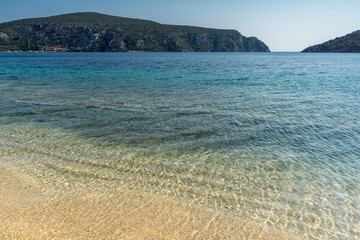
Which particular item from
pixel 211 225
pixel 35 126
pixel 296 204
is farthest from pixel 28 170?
pixel 296 204

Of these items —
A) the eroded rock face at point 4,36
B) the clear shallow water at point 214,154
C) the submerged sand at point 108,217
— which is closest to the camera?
the submerged sand at point 108,217

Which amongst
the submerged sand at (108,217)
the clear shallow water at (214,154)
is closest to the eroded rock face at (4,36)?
the clear shallow water at (214,154)

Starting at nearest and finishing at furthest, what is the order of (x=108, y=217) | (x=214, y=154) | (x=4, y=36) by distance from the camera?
1. (x=108, y=217)
2. (x=214, y=154)
3. (x=4, y=36)

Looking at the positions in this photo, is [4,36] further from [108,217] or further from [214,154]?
[108,217]

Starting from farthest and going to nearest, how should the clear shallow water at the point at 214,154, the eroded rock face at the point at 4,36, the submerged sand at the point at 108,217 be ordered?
1. the eroded rock face at the point at 4,36
2. the clear shallow water at the point at 214,154
3. the submerged sand at the point at 108,217

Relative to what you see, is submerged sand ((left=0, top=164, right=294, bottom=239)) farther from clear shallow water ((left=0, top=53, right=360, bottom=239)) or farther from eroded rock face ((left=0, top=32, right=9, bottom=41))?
eroded rock face ((left=0, top=32, right=9, bottom=41))

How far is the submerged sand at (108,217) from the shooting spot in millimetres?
4250

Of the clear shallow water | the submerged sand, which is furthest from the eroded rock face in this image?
the submerged sand

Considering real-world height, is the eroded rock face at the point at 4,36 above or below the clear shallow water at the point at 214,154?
above

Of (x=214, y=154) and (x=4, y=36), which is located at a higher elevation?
(x=4, y=36)

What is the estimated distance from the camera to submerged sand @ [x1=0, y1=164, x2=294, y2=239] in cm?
425

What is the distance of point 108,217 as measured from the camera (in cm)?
468

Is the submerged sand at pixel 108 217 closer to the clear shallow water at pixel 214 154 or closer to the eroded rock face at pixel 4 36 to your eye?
the clear shallow water at pixel 214 154

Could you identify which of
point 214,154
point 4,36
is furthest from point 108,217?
point 4,36
